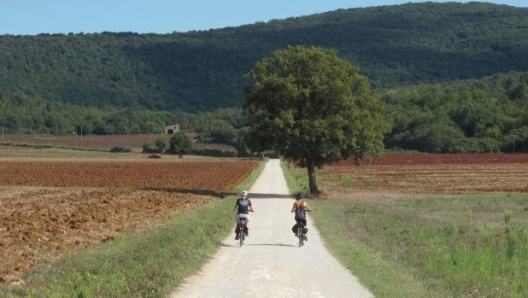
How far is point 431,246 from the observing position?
25484 mm

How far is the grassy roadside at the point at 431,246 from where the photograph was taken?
18797 mm

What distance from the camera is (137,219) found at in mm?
32594

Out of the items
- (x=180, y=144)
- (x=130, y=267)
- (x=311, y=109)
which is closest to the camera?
(x=130, y=267)

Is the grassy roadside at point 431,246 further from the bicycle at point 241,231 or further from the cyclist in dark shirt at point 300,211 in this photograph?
the bicycle at point 241,231

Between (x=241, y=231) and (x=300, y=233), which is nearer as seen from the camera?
(x=241, y=231)

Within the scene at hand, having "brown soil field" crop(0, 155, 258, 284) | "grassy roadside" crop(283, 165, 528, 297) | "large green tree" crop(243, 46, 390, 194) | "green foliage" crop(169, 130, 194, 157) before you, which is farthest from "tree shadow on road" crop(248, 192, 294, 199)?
"green foliage" crop(169, 130, 194, 157)

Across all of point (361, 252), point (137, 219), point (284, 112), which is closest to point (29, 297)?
point (361, 252)

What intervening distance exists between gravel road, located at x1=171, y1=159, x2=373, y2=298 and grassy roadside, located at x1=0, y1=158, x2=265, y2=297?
477 millimetres

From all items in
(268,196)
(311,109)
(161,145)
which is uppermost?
(311,109)

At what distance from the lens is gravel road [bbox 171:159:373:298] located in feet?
57.0

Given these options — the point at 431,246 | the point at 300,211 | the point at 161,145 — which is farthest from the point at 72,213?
the point at 161,145

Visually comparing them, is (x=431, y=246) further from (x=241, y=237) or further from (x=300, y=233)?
(x=241, y=237)

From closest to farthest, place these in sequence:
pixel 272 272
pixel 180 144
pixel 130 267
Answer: pixel 130 267 → pixel 272 272 → pixel 180 144

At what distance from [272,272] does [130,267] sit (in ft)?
11.0
